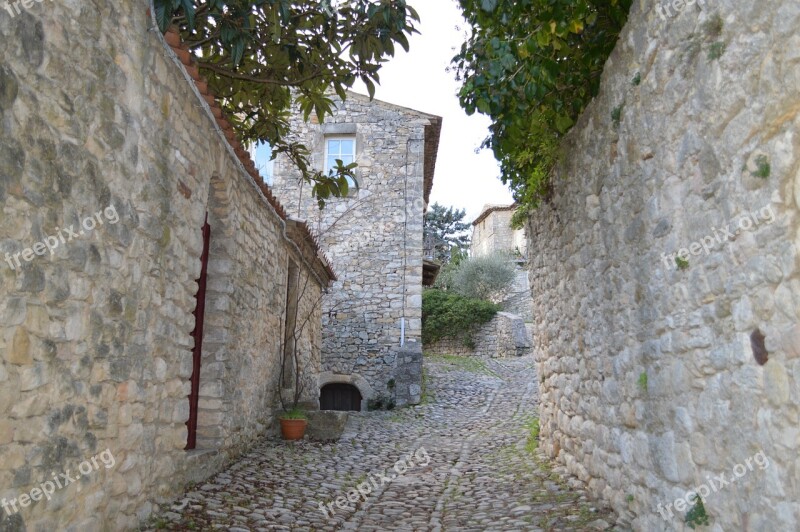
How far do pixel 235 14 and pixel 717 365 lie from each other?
3.96 meters

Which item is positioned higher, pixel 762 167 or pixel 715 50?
pixel 715 50

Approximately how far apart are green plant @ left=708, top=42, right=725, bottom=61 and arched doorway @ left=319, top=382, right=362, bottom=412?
479 inches

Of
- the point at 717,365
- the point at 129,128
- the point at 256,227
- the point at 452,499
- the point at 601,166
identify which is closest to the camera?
the point at 717,365

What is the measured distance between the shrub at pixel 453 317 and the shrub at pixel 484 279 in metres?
4.82

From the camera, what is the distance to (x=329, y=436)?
7.76 m

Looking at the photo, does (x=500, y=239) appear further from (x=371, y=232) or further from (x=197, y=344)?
(x=197, y=344)

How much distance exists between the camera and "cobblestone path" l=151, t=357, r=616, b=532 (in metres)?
4.27

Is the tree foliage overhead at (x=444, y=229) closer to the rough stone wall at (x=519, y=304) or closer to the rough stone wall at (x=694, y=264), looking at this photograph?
the rough stone wall at (x=519, y=304)

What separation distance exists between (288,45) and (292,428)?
4.32m

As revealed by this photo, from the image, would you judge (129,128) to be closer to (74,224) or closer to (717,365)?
(74,224)

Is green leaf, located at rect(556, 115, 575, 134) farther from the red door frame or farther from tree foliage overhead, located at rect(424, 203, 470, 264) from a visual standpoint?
tree foliage overhead, located at rect(424, 203, 470, 264)

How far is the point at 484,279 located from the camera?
25.5m

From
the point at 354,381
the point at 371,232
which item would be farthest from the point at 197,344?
the point at 371,232

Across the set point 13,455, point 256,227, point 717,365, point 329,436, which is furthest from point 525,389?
point 13,455
